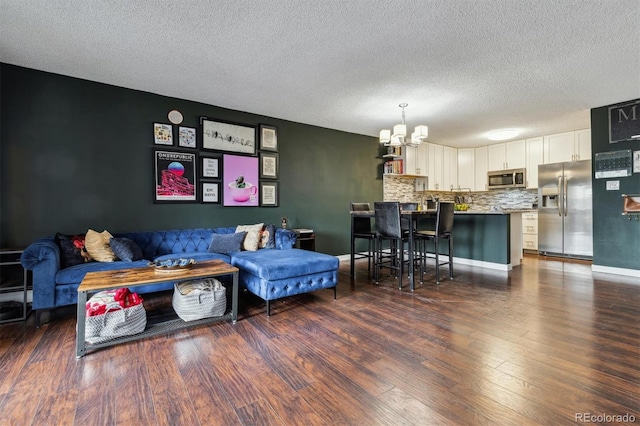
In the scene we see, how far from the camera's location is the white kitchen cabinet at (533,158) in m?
6.31

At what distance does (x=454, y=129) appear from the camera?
5684mm

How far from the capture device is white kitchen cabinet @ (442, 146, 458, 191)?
23.5 ft

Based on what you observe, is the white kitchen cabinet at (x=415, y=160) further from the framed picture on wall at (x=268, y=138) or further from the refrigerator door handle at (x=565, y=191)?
the framed picture on wall at (x=268, y=138)

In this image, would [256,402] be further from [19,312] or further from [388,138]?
[388,138]

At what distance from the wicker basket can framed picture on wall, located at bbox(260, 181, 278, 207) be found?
2271 mm

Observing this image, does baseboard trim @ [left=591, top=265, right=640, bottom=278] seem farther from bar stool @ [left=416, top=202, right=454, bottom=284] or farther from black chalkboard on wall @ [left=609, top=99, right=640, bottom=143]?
bar stool @ [left=416, top=202, right=454, bottom=284]

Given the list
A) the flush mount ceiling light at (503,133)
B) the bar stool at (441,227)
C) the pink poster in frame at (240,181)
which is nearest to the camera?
the bar stool at (441,227)

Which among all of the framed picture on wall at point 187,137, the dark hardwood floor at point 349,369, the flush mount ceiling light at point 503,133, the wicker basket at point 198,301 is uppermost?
the flush mount ceiling light at point 503,133

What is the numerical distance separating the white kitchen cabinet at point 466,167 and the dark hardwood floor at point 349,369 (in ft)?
15.5

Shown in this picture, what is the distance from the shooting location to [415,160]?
651 cm

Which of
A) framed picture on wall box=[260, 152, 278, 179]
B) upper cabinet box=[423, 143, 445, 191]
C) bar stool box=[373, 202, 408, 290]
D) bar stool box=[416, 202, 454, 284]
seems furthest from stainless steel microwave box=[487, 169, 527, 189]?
framed picture on wall box=[260, 152, 278, 179]

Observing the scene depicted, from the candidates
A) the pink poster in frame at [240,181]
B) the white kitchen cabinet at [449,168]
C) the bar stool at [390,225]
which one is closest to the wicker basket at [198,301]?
the pink poster in frame at [240,181]

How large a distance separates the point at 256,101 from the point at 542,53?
334 cm

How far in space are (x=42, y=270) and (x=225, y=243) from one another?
1.73 metres
